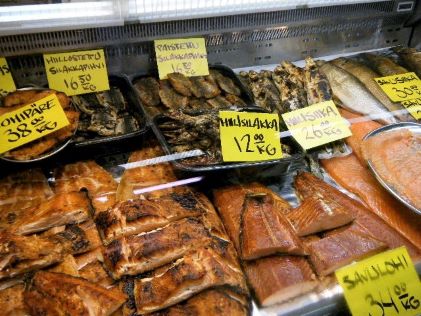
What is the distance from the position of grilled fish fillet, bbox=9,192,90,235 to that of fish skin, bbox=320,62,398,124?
182cm

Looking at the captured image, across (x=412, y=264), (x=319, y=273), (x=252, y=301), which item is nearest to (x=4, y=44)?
(x=252, y=301)

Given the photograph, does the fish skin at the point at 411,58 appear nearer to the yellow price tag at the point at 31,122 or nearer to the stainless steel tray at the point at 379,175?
the stainless steel tray at the point at 379,175

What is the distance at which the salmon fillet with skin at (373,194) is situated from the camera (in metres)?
2.15

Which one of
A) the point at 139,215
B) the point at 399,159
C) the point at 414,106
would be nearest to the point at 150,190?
the point at 139,215

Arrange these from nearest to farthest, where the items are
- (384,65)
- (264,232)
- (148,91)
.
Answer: (264,232)
(148,91)
(384,65)

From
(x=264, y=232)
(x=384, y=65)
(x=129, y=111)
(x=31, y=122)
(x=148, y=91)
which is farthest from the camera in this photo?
(x=384, y=65)

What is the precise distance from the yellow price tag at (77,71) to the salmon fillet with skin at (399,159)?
155cm

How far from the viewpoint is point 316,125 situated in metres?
2.46

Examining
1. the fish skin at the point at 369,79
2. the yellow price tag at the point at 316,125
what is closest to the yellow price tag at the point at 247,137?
the yellow price tag at the point at 316,125

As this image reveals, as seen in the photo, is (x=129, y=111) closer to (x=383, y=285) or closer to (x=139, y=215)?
(x=139, y=215)

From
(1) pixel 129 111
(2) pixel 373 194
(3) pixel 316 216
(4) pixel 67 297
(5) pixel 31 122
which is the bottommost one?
(2) pixel 373 194

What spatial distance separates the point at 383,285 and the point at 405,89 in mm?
1504

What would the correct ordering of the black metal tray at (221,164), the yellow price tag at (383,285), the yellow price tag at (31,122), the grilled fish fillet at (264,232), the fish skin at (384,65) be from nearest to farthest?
the yellow price tag at (383,285) < the grilled fish fillet at (264,232) < the yellow price tag at (31,122) < the black metal tray at (221,164) < the fish skin at (384,65)

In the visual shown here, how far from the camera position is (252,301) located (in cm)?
176
